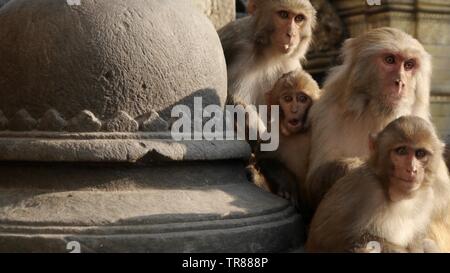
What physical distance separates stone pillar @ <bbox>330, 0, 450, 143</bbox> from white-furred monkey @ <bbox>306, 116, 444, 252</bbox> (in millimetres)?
4849

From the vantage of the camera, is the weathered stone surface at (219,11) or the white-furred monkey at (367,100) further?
the weathered stone surface at (219,11)

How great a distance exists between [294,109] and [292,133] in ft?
0.52

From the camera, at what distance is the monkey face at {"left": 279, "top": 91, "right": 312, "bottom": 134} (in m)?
4.61

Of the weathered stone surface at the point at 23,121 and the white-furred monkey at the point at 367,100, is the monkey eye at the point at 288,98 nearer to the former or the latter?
the white-furred monkey at the point at 367,100

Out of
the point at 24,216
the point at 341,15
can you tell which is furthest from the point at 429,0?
the point at 24,216

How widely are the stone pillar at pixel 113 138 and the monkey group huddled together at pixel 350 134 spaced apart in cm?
47

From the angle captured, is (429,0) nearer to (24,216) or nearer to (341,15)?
(341,15)

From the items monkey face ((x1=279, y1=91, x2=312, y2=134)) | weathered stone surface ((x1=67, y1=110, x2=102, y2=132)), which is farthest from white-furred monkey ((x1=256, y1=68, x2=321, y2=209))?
weathered stone surface ((x1=67, y1=110, x2=102, y2=132))

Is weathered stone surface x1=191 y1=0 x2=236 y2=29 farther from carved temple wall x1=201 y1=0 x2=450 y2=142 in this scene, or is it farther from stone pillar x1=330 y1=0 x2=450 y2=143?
stone pillar x1=330 y1=0 x2=450 y2=143

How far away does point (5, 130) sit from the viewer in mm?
3604

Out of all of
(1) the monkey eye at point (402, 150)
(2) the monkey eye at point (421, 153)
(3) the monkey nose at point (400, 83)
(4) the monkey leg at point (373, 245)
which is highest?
(3) the monkey nose at point (400, 83)

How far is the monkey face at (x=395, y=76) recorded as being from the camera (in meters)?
4.08

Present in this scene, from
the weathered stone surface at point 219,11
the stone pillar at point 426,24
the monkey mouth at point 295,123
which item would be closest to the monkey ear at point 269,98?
the monkey mouth at point 295,123

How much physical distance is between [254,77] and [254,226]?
1.91m
